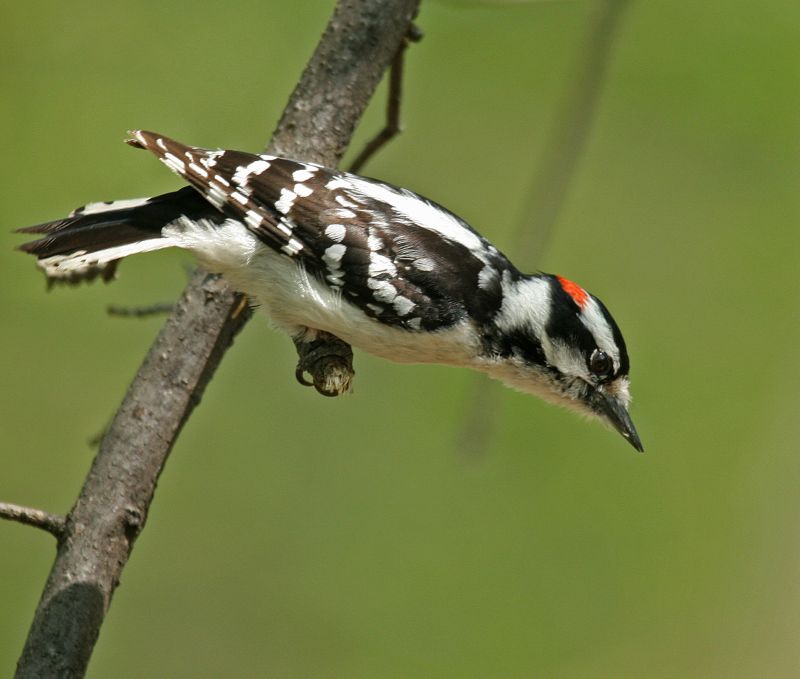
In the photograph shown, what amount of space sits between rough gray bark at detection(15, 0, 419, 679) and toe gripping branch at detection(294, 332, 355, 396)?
10.8 inches

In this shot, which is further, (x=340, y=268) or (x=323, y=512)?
(x=323, y=512)

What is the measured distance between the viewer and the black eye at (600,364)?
3.46 meters

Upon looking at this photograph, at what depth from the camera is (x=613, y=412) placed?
3.57 metres

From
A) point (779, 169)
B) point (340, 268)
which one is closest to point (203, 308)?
point (340, 268)

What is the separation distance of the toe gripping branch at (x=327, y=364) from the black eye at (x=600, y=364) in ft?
2.69

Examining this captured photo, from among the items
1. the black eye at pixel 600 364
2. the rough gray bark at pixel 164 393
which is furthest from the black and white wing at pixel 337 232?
the black eye at pixel 600 364

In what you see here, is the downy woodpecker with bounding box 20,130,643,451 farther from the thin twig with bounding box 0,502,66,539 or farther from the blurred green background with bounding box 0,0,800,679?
the blurred green background with bounding box 0,0,800,679

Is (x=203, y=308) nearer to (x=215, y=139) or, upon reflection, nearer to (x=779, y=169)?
(x=215, y=139)

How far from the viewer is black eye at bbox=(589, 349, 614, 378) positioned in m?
3.46

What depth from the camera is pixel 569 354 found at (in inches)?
138

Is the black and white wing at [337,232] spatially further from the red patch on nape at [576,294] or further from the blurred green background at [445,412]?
the blurred green background at [445,412]

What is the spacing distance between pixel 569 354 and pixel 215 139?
2965 mm

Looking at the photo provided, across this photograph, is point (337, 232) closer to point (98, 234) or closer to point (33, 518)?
point (98, 234)

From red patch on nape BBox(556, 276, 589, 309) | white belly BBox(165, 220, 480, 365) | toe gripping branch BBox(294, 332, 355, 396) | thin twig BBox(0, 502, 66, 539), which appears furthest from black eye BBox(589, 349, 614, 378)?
thin twig BBox(0, 502, 66, 539)
